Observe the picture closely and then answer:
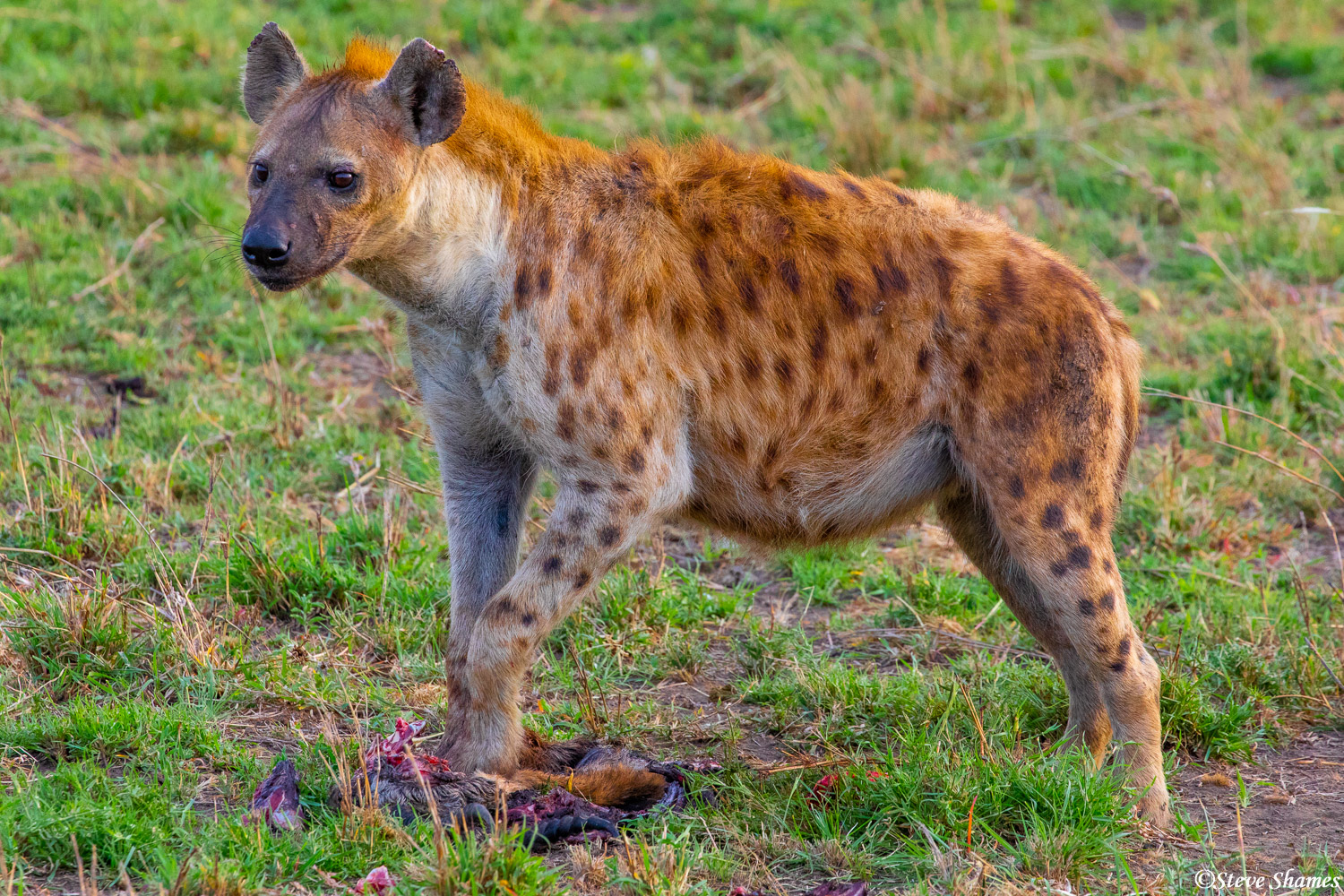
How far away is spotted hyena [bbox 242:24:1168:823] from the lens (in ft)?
10.7

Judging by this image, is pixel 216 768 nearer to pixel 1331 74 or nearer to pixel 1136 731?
pixel 1136 731

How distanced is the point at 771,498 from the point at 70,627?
1.82 m

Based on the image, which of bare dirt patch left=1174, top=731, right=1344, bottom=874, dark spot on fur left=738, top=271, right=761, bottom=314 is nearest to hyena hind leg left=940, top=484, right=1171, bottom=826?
bare dirt patch left=1174, top=731, right=1344, bottom=874

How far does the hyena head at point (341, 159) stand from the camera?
3027 mm

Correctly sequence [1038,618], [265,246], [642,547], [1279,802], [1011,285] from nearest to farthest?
[265,246] < [1011,285] < [1279,802] < [1038,618] < [642,547]

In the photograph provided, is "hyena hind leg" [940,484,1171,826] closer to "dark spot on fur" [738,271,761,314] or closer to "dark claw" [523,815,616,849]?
"dark spot on fur" [738,271,761,314]

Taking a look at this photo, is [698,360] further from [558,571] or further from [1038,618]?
[1038,618]

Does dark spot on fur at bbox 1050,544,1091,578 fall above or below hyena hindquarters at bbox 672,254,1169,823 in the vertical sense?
below

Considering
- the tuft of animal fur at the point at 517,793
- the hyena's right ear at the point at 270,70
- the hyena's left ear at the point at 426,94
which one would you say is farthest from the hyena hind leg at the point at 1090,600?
the hyena's right ear at the point at 270,70

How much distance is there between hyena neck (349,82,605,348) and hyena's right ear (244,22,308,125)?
0.40 meters

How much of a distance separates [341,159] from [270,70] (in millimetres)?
462

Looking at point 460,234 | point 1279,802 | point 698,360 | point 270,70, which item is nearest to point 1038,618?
point 1279,802

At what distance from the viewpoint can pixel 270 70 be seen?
11.1 ft

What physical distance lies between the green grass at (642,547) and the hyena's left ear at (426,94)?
4.45ft
